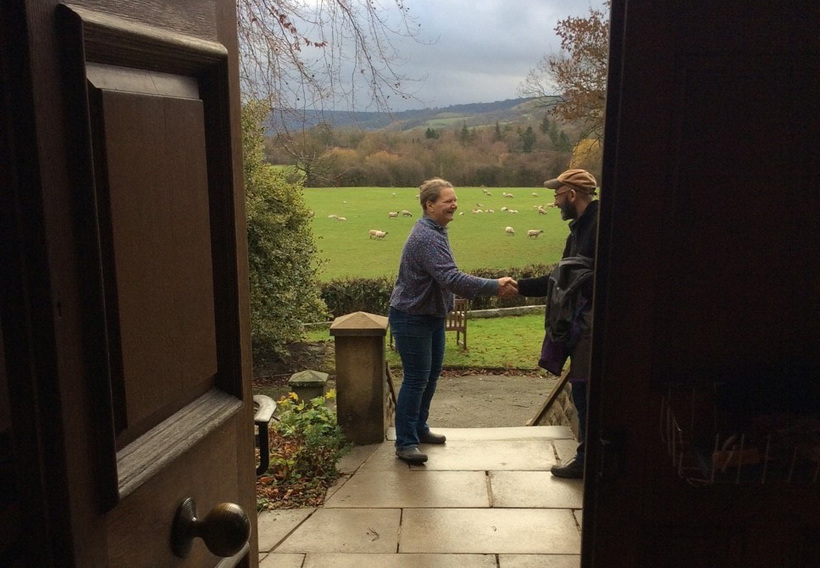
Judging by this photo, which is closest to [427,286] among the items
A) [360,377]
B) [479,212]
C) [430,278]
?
[430,278]

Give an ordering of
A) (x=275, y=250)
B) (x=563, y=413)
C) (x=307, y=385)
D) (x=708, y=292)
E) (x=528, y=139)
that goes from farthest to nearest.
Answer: (x=275, y=250) < (x=528, y=139) < (x=307, y=385) < (x=563, y=413) < (x=708, y=292)

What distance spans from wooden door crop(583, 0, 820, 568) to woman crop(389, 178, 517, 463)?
2.43 metres

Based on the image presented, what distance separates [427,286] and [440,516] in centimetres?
136

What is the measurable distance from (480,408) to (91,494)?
7873 millimetres

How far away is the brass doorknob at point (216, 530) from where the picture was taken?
105 centimetres

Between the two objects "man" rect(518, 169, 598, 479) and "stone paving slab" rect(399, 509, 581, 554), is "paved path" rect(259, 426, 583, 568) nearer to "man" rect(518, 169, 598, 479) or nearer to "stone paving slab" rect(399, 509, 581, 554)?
"stone paving slab" rect(399, 509, 581, 554)

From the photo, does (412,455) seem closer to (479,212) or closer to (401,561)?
(401,561)

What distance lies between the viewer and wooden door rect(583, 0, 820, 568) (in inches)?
55.3

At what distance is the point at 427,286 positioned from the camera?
163 inches

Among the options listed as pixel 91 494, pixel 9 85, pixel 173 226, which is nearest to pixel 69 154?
pixel 9 85

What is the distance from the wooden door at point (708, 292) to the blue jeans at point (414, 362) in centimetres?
261

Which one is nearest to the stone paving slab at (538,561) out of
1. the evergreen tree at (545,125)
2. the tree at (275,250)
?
the evergreen tree at (545,125)

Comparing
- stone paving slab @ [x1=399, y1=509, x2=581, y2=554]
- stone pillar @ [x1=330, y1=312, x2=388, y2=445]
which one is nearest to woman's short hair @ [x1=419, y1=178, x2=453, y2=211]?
stone pillar @ [x1=330, y1=312, x2=388, y2=445]

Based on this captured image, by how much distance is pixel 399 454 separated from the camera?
15.0 feet
